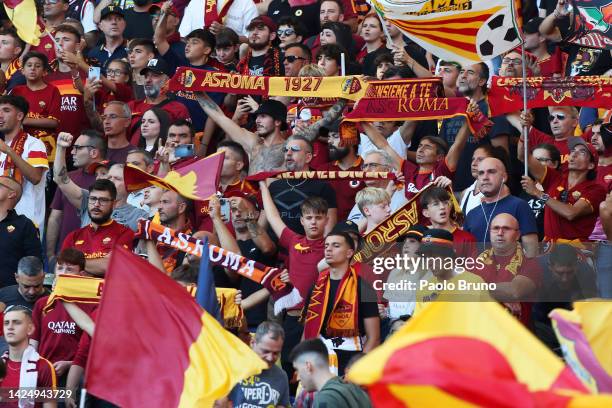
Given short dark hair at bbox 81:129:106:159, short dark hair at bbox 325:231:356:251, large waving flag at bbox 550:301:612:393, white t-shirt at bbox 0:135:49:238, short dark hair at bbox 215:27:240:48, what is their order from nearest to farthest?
large waving flag at bbox 550:301:612:393 < short dark hair at bbox 325:231:356:251 < white t-shirt at bbox 0:135:49:238 < short dark hair at bbox 81:129:106:159 < short dark hair at bbox 215:27:240:48

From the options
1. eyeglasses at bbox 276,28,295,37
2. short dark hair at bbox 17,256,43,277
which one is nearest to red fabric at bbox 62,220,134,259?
short dark hair at bbox 17,256,43,277

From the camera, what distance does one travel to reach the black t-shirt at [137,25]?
57.7 feet

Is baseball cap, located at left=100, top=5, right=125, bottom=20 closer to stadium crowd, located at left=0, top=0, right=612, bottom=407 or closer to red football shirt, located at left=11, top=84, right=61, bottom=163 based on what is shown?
stadium crowd, located at left=0, top=0, right=612, bottom=407

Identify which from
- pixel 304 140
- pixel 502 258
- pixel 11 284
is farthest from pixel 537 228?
pixel 11 284

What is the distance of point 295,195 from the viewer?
503 inches

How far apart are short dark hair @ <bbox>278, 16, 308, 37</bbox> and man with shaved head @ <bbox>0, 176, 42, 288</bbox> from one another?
4.06 metres

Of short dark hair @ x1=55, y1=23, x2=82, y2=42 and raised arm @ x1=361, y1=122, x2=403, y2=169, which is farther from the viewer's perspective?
short dark hair @ x1=55, y1=23, x2=82, y2=42

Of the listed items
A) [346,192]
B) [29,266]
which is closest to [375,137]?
[346,192]

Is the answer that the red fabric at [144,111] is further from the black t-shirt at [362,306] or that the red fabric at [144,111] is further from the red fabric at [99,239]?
the black t-shirt at [362,306]

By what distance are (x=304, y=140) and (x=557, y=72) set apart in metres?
3.65

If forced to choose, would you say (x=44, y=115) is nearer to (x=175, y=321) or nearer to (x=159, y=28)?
(x=159, y=28)

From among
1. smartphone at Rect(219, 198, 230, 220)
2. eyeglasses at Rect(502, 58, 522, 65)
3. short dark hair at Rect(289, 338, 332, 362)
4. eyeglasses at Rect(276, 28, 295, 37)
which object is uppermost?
eyeglasses at Rect(276, 28, 295, 37)

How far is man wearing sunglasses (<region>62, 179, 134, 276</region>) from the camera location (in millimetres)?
12741

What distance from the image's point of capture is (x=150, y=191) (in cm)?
1326
